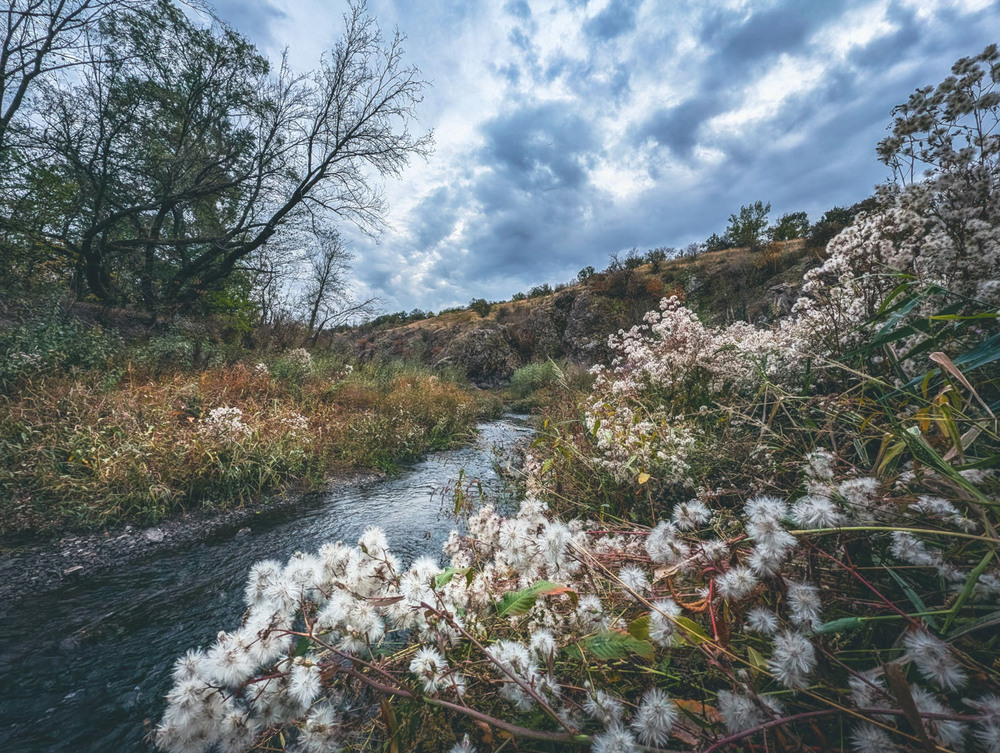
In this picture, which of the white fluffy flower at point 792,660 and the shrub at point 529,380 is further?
the shrub at point 529,380

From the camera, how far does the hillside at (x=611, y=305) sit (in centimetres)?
1413

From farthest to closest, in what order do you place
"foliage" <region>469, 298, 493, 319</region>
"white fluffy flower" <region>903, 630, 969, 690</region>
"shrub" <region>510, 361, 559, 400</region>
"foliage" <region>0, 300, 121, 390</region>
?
"foliage" <region>469, 298, 493, 319</region>, "shrub" <region>510, 361, 559, 400</region>, "foliage" <region>0, 300, 121, 390</region>, "white fluffy flower" <region>903, 630, 969, 690</region>

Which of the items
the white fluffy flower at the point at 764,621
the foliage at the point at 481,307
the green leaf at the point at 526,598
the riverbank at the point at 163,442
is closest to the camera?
the white fluffy flower at the point at 764,621

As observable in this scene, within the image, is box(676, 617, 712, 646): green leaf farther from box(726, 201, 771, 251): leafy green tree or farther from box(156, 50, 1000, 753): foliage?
box(726, 201, 771, 251): leafy green tree

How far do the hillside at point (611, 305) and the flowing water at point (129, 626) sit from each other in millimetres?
10304

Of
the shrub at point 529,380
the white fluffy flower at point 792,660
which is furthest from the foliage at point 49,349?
the shrub at point 529,380

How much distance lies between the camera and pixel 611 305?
16.8m

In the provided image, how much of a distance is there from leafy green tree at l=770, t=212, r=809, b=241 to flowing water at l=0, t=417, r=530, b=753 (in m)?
24.3

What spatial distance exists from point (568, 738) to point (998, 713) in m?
0.88

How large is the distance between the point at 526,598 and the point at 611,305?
17.2m

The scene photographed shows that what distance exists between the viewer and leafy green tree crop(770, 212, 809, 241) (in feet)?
61.6

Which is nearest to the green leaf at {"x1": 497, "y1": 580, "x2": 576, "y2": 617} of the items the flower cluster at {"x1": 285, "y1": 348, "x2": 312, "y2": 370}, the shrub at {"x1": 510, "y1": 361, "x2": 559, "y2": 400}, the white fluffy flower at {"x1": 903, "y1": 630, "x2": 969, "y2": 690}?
the white fluffy flower at {"x1": 903, "y1": 630, "x2": 969, "y2": 690}

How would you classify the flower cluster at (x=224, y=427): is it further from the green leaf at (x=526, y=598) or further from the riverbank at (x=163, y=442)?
the green leaf at (x=526, y=598)

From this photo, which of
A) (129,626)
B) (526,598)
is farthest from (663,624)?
(129,626)
